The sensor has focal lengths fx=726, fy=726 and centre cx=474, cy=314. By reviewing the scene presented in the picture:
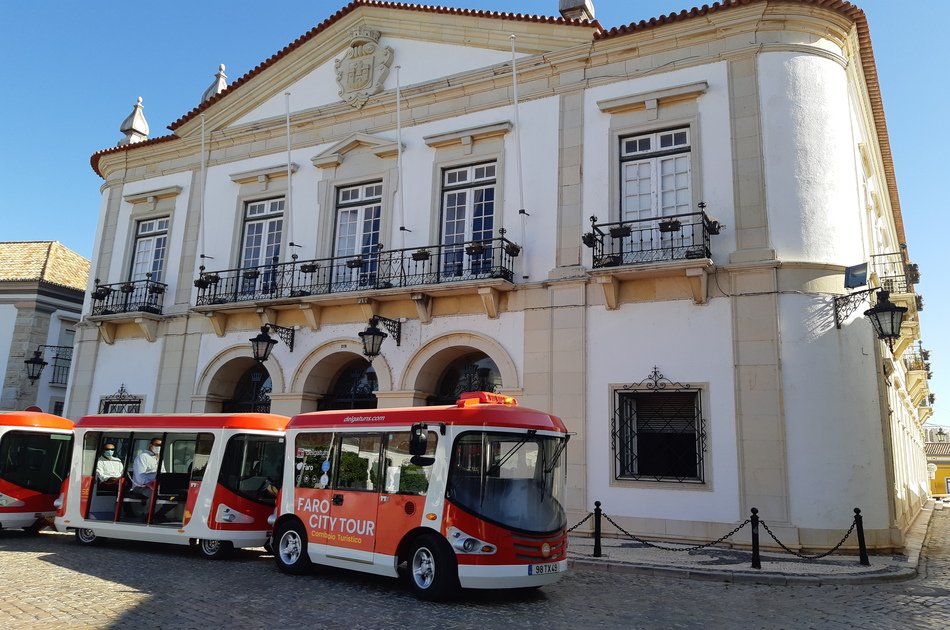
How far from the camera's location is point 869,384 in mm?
12016

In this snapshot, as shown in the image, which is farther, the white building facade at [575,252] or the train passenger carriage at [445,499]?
the white building facade at [575,252]

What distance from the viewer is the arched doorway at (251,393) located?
17797 mm

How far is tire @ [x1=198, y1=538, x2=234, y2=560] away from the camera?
11.0 metres

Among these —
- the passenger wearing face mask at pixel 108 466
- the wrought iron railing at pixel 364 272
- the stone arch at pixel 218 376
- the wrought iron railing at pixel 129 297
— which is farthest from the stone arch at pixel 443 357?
the wrought iron railing at pixel 129 297

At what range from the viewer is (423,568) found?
8344mm

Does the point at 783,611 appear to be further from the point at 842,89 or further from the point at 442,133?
the point at 442,133

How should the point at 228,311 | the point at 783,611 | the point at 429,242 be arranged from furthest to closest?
the point at 228,311, the point at 429,242, the point at 783,611

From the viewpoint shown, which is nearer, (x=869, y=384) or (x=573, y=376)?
(x=869, y=384)

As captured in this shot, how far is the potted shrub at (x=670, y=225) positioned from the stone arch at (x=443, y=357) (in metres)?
3.80

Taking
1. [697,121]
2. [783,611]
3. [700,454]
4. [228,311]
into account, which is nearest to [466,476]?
[783,611]

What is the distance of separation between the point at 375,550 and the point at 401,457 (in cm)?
116

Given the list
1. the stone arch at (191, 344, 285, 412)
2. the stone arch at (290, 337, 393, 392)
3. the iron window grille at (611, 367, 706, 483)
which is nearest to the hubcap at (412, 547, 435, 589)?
the iron window grille at (611, 367, 706, 483)

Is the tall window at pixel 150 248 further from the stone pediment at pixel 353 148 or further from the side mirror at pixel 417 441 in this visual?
the side mirror at pixel 417 441

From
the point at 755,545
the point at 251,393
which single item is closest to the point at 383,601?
→ the point at 755,545
